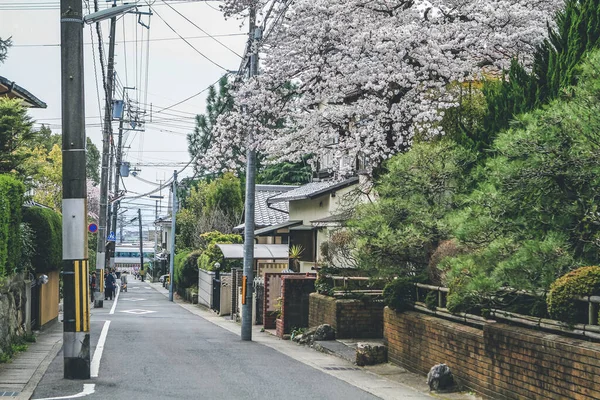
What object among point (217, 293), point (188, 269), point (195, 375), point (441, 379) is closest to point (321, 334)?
point (195, 375)

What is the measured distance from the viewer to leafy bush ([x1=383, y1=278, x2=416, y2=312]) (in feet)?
52.7

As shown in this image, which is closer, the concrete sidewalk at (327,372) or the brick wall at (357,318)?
the concrete sidewalk at (327,372)

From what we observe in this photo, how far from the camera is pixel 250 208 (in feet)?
77.8

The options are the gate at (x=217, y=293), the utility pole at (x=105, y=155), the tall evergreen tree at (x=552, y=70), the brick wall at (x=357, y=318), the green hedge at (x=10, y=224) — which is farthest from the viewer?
the utility pole at (x=105, y=155)

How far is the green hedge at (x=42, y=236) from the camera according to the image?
2258 cm

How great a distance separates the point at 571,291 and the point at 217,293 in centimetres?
3178

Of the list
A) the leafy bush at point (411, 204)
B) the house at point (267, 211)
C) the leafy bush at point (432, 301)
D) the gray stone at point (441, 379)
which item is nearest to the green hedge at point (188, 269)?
the house at point (267, 211)

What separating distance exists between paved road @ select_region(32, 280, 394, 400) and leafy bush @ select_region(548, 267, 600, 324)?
11.9ft

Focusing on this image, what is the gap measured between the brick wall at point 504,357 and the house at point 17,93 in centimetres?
1528

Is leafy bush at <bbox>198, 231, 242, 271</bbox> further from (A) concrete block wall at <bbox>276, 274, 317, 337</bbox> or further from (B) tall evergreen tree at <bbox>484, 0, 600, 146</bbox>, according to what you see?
(B) tall evergreen tree at <bbox>484, 0, 600, 146</bbox>

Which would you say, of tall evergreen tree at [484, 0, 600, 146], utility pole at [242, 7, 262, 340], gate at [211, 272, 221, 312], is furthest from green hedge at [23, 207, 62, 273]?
gate at [211, 272, 221, 312]

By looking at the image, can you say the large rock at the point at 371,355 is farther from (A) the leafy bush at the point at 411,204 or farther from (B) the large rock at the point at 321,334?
(B) the large rock at the point at 321,334

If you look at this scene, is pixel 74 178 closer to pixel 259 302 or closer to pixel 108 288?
pixel 259 302

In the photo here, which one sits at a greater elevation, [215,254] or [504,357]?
[215,254]
